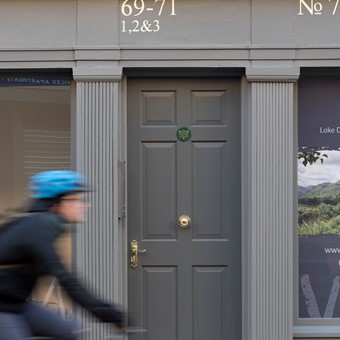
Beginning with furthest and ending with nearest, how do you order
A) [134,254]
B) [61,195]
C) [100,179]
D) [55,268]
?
[134,254], [100,179], [61,195], [55,268]

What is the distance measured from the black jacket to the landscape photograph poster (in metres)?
3.19

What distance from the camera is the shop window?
7449mm

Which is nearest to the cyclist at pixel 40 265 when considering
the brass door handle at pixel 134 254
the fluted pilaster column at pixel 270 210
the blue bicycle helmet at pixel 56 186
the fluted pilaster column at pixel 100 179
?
the blue bicycle helmet at pixel 56 186

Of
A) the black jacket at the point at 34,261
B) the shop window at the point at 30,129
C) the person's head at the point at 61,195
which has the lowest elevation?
the black jacket at the point at 34,261

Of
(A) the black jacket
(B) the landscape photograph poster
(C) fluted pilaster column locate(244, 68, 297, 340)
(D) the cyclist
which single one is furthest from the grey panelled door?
(A) the black jacket

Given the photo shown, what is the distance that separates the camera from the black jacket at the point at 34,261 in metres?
4.55

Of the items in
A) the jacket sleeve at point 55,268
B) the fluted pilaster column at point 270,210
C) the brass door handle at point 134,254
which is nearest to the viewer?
the jacket sleeve at point 55,268

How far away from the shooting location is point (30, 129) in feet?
24.5

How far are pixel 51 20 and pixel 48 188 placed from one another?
289 cm

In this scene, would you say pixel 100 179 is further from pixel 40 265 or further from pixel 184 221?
pixel 40 265

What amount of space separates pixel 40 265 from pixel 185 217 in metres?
3.06

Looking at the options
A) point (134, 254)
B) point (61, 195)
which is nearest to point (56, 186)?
point (61, 195)

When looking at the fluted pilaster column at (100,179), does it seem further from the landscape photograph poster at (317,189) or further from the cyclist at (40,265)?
the cyclist at (40,265)

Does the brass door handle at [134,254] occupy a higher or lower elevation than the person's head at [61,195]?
lower
